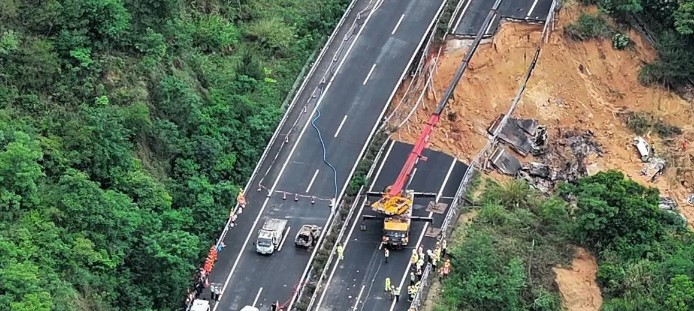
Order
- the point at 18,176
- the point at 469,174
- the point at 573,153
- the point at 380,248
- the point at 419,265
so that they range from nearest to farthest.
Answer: the point at 18,176, the point at 419,265, the point at 380,248, the point at 469,174, the point at 573,153

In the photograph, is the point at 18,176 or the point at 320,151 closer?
the point at 18,176

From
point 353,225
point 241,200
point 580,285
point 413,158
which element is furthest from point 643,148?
point 241,200

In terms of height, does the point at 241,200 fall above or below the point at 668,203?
below

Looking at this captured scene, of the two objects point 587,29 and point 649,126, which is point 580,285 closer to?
point 649,126

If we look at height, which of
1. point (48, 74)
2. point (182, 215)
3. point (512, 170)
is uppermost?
point (512, 170)

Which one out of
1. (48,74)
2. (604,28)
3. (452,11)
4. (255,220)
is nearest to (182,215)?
(255,220)

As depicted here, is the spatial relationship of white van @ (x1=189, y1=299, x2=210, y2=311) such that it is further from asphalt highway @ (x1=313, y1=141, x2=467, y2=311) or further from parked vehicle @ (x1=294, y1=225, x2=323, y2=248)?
parked vehicle @ (x1=294, y1=225, x2=323, y2=248)

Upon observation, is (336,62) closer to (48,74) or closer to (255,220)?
(255,220)
